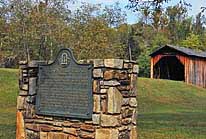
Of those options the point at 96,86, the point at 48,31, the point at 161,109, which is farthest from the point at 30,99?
the point at 48,31

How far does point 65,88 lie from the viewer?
7379mm

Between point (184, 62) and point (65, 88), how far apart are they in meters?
33.5

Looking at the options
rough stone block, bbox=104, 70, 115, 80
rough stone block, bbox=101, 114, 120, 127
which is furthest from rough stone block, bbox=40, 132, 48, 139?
rough stone block, bbox=104, 70, 115, 80

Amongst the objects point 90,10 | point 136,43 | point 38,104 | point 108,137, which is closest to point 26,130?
point 38,104

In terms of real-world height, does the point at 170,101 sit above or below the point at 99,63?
below

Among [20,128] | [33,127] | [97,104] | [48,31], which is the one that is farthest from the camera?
[48,31]

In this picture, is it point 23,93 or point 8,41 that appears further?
point 8,41

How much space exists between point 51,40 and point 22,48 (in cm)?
250

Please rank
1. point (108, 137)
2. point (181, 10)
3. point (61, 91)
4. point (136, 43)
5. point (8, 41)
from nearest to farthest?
point (108, 137) < point (61, 91) < point (181, 10) < point (8, 41) < point (136, 43)

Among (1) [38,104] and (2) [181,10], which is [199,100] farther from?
(1) [38,104]

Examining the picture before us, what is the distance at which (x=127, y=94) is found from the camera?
7.19m

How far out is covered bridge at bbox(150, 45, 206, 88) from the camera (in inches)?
1563

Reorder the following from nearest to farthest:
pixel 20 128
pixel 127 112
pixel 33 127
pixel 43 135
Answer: pixel 127 112
pixel 43 135
pixel 33 127
pixel 20 128

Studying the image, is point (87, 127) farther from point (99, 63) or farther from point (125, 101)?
point (99, 63)
